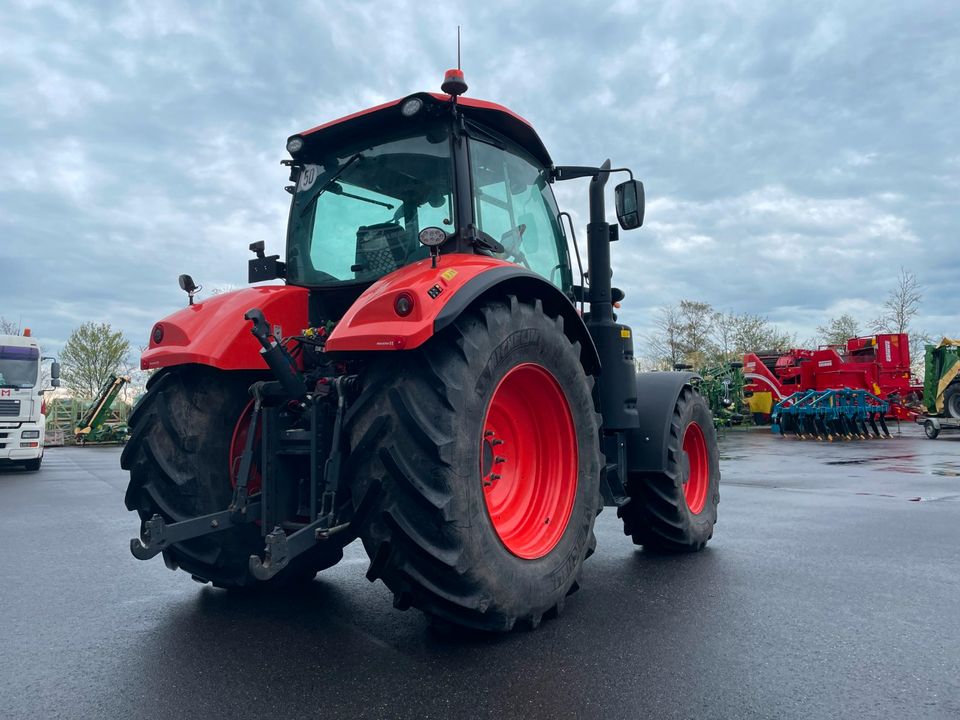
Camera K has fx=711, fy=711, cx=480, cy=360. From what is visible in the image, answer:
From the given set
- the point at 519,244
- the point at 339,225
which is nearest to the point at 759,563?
the point at 519,244

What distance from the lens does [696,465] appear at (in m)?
5.45

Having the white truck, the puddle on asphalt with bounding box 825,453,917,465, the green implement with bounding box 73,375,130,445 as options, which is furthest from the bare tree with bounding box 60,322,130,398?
the puddle on asphalt with bounding box 825,453,917,465

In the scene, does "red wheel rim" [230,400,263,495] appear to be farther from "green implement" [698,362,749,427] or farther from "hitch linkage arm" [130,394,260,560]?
"green implement" [698,362,749,427]

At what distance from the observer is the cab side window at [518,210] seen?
3.78m

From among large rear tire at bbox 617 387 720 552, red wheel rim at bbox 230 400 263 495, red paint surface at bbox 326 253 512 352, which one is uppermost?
red paint surface at bbox 326 253 512 352

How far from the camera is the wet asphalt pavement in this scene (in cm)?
241

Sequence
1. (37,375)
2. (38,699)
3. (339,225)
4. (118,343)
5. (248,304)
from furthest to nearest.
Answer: (118,343), (37,375), (339,225), (248,304), (38,699)

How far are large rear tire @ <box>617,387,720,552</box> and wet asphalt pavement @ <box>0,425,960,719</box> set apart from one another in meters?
0.15

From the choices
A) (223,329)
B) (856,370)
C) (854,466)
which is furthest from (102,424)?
(223,329)

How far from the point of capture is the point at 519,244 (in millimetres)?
4121

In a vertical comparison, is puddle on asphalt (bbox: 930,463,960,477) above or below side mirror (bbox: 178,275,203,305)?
below

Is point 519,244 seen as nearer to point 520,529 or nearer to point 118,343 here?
point 520,529

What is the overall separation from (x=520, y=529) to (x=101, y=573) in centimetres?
286

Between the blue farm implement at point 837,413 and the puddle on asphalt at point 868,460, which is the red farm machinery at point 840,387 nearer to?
the blue farm implement at point 837,413
